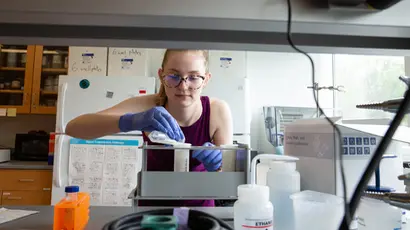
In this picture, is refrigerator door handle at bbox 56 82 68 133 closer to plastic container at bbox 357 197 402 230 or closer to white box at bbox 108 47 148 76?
white box at bbox 108 47 148 76

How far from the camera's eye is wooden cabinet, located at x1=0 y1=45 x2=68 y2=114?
277 cm

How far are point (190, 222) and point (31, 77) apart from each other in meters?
2.93

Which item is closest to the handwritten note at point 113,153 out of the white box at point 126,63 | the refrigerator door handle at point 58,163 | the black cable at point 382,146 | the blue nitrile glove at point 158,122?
the refrigerator door handle at point 58,163

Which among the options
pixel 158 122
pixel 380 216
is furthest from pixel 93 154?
pixel 380 216

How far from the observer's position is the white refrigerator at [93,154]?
2268 mm

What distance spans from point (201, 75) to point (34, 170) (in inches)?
83.0

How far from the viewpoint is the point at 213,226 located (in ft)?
1.38

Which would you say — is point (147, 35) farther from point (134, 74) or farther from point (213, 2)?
point (134, 74)

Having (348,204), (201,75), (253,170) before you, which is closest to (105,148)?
(201,75)

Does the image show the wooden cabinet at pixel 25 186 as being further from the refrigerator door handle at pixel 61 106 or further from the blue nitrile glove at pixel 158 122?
the blue nitrile glove at pixel 158 122

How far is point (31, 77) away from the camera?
109 inches

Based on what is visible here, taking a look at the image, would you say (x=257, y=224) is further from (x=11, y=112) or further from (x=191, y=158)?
(x=11, y=112)

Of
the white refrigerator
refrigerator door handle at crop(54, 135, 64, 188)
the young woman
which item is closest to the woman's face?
the young woman

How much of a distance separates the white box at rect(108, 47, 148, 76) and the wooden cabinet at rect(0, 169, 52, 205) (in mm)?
1083
